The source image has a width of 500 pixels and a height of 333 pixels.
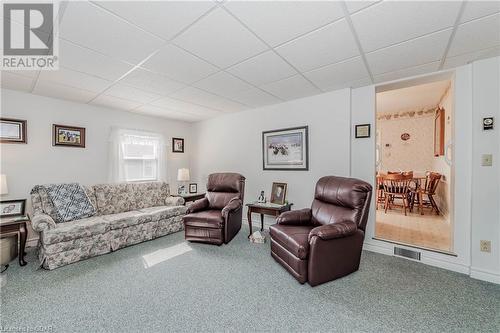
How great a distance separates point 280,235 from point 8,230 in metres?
3.23

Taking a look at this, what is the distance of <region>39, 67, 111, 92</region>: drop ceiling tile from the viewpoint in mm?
2514

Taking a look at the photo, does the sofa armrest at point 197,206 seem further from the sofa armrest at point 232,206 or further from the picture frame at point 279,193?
the picture frame at point 279,193

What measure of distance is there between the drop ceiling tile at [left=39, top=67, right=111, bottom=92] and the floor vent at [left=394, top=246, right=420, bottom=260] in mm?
4435

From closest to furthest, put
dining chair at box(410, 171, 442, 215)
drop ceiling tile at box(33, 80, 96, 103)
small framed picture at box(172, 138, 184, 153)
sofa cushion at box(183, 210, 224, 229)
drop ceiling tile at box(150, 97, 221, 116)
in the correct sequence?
drop ceiling tile at box(33, 80, 96, 103) < sofa cushion at box(183, 210, 224, 229) < drop ceiling tile at box(150, 97, 221, 116) < dining chair at box(410, 171, 442, 215) < small framed picture at box(172, 138, 184, 153)

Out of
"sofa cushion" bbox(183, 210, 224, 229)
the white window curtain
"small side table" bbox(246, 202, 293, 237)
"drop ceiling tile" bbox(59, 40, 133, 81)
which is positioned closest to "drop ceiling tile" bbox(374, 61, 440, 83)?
"small side table" bbox(246, 202, 293, 237)

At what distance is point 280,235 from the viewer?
2479mm

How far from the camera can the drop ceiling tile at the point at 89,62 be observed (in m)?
2.02

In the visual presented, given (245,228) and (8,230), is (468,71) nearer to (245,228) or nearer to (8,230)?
(245,228)

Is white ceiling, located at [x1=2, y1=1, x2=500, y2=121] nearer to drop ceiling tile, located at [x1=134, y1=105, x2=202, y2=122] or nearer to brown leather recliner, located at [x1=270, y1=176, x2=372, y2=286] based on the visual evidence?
drop ceiling tile, located at [x1=134, y1=105, x2=202, y2=122]

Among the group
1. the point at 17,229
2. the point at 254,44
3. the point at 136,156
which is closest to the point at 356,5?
the point at 254,44

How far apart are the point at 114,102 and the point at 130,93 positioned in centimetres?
69

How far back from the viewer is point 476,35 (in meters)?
1.83

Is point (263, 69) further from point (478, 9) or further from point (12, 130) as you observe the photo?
point (12, 130)

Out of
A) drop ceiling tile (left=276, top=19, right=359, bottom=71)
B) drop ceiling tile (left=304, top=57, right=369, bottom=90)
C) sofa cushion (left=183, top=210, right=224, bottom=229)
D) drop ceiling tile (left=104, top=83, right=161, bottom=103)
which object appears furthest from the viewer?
sofa cushion (left=183, top=210, right=224, bottom=229)
